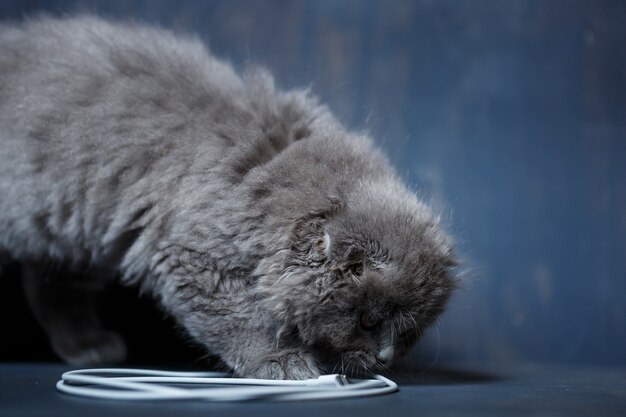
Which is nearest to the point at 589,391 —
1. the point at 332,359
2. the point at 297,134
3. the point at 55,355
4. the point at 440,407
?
the point at 440,407

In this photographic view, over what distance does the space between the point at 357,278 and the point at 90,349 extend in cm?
111

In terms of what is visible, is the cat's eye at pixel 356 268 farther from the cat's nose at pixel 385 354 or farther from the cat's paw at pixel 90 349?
the cat's paw at pixel 90 349

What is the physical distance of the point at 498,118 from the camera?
9.46 ft

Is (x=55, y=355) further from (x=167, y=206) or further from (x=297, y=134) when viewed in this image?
(x=297, y=134)

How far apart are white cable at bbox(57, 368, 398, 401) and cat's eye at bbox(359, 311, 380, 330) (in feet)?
0.46

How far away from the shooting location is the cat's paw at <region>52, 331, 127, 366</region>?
2447 millimetres

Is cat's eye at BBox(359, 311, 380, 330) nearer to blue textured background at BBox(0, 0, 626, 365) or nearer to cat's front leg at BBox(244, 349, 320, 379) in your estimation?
cat's front leg at BBox(244, 349, 320, 379)

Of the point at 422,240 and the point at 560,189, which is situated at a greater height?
the point at 560,189

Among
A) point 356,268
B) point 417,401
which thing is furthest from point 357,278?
point 417,401

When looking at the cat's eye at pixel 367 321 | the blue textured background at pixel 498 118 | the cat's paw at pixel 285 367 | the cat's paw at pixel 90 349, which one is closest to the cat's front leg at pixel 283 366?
the cat's paw at pixel 285 367

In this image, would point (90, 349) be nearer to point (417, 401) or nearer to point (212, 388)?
point (212, 388)

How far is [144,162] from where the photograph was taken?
2.10m

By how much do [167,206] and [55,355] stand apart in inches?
39.1

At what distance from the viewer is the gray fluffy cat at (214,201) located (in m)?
1.91
